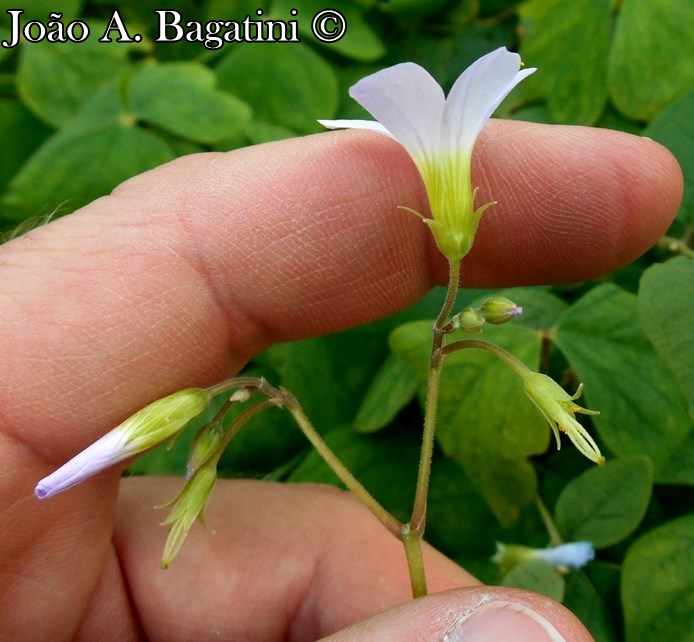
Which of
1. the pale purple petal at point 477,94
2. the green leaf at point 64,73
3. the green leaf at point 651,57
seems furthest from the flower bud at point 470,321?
the green leaf at point 64,73

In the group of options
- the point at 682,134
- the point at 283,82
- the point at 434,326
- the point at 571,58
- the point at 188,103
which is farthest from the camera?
the point at 283,82

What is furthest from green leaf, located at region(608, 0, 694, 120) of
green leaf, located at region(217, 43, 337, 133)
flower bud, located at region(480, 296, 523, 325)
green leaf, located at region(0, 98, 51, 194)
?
green leaf, located at region(0, 98, 51, 194)

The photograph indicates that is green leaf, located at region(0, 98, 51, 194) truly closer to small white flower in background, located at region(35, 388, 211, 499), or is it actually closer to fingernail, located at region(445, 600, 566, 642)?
small white flower in background, located at region(35, 388, 211, 499)

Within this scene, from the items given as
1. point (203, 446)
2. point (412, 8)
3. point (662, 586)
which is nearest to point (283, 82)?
point (412, 8)

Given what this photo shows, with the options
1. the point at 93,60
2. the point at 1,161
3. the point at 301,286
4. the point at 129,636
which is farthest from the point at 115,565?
the point at 93,60

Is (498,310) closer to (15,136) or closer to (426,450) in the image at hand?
(426,450)

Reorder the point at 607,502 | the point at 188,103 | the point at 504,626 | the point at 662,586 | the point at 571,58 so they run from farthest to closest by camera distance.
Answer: the point at 188,103 → the point at 571,58 → the point at 607,502 → the point at 662,586 → the point at 504,626
